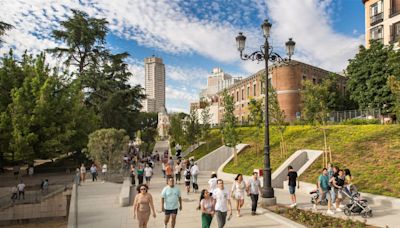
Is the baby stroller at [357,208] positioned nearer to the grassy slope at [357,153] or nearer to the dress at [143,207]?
the grassy slope at [357,153]

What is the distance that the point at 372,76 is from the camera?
95.2ft

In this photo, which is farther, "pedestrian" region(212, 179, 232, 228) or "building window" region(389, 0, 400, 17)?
"building window" region(389, 0, 400, 17)

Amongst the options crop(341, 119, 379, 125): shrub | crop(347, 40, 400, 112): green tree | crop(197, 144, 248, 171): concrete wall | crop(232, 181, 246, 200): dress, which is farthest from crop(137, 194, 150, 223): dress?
crop(347, 40, 400, 112): green tree

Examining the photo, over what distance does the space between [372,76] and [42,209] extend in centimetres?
2920

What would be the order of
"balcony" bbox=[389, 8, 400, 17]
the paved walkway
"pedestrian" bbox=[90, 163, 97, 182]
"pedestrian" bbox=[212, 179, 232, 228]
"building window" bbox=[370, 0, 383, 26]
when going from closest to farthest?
1. "pedestrian" bbox=[212, 179, 232, 228]
2. the paved walkway
3. "pedestrian" bbox=[90, 163, 97, 182]
4. "balcony" bbox=[389, 8, 400, 17]
5. "building window" bbox=[370, 0, 383, 26]

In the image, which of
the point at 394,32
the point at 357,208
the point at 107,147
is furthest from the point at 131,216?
the point at 394,32

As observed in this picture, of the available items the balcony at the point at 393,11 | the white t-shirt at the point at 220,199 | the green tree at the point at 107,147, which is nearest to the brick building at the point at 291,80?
the balcony at the point at 393,11

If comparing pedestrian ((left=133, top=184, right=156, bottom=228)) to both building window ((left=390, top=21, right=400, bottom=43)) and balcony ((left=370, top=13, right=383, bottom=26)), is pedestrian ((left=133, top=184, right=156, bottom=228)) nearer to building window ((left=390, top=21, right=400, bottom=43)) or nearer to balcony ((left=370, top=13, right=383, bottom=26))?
building window ((left=390, top=21, right=400, bottom=43))

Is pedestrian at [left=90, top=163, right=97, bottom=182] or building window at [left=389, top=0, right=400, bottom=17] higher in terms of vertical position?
building window at [left=389, top=0, right=400, bottom=17]

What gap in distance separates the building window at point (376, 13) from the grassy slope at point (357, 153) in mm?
18046

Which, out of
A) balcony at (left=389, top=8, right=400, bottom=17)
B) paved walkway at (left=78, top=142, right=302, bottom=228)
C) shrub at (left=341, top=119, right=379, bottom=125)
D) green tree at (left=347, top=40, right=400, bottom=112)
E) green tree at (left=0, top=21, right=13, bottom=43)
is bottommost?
paved walkway at (left=78, top=142, right=302, bottom=228)

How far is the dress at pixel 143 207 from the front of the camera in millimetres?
7884

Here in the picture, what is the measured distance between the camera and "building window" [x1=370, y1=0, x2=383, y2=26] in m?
34.8

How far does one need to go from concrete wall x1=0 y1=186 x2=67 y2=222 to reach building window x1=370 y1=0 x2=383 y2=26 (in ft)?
119
